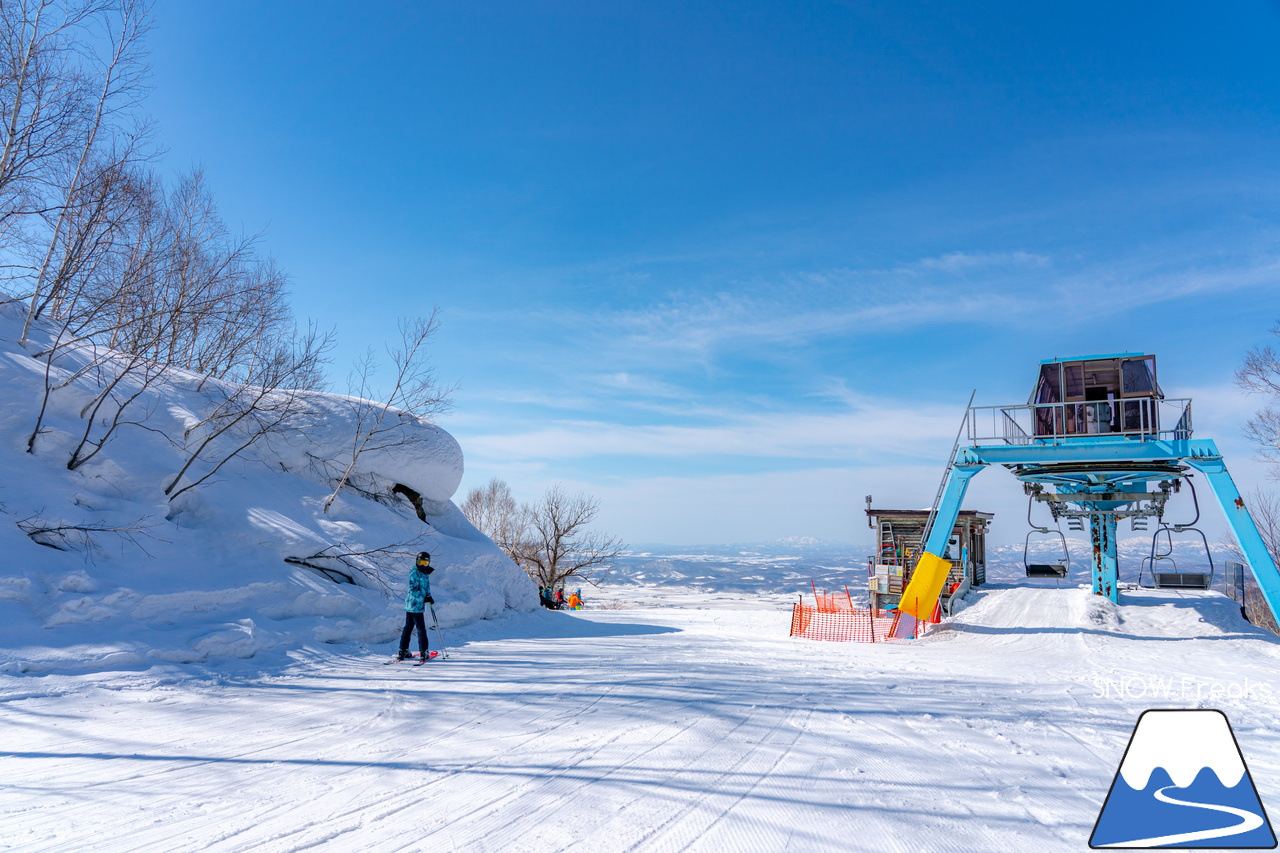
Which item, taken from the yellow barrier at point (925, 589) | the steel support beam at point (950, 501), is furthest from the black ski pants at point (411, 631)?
the steel support beam at point (950, 501)

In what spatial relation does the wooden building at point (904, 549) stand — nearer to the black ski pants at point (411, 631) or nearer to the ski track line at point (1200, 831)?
the black ski pants at point (411, 631)

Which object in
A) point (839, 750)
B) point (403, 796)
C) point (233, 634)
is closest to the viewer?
point (403, 796)

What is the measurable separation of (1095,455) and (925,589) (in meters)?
4.96

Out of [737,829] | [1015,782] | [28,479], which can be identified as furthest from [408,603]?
[1015,782]

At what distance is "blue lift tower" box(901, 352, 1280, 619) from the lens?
1473cm

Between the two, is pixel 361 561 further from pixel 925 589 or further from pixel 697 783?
pixel 925 589

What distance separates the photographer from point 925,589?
16.0 meters

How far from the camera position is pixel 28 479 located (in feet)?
31.9

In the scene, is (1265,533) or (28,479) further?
(1265,533)

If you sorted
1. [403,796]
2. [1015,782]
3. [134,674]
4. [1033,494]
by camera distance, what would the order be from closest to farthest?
1. [403,796]
2. [1015,782]
3. [134,674]
4. [1033,494]

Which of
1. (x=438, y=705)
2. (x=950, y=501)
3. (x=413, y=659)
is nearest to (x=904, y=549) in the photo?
(x=950, y=501)

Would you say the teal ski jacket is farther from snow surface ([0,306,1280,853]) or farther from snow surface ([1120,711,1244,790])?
snow surface ([1120,711,1244,790])

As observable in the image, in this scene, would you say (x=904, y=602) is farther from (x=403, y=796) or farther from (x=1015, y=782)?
(x=403, y=796)

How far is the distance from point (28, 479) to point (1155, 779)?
1351cm
